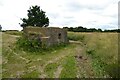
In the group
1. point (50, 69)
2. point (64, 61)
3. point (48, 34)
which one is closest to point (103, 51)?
point (64, 61)

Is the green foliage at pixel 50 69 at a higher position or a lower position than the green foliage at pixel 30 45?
lower

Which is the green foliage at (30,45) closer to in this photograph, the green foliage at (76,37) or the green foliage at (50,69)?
the green foliage at (50,69)

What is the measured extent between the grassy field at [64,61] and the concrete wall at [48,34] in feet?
4.27

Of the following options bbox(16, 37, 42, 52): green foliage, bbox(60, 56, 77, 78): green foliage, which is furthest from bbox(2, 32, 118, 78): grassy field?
bbox(16, 37, 42, 52): green foliage

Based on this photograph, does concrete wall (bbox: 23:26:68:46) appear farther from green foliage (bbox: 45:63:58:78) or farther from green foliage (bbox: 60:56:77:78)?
green foliage (bbox: 45:63:58:78)

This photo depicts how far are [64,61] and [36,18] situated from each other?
2880 centimetres

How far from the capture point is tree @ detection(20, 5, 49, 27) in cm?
5819

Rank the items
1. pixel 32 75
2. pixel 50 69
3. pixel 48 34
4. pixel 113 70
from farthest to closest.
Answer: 1. pixel 48 34
2. pixel 50 69
3. pixel 113 70
4. pixel 32 75

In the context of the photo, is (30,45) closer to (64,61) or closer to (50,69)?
(64,61)

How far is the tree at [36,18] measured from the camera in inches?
2291

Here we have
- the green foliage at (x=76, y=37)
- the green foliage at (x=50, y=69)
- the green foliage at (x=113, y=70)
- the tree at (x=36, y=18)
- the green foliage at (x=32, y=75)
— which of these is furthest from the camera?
the tree at (x=36, y=18)

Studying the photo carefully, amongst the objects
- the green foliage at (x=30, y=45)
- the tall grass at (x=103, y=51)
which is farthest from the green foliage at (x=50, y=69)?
the green foliage at (x=30, y=45)

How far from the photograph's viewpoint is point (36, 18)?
58.5 m

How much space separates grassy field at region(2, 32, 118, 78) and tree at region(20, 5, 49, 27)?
19.8 meters
